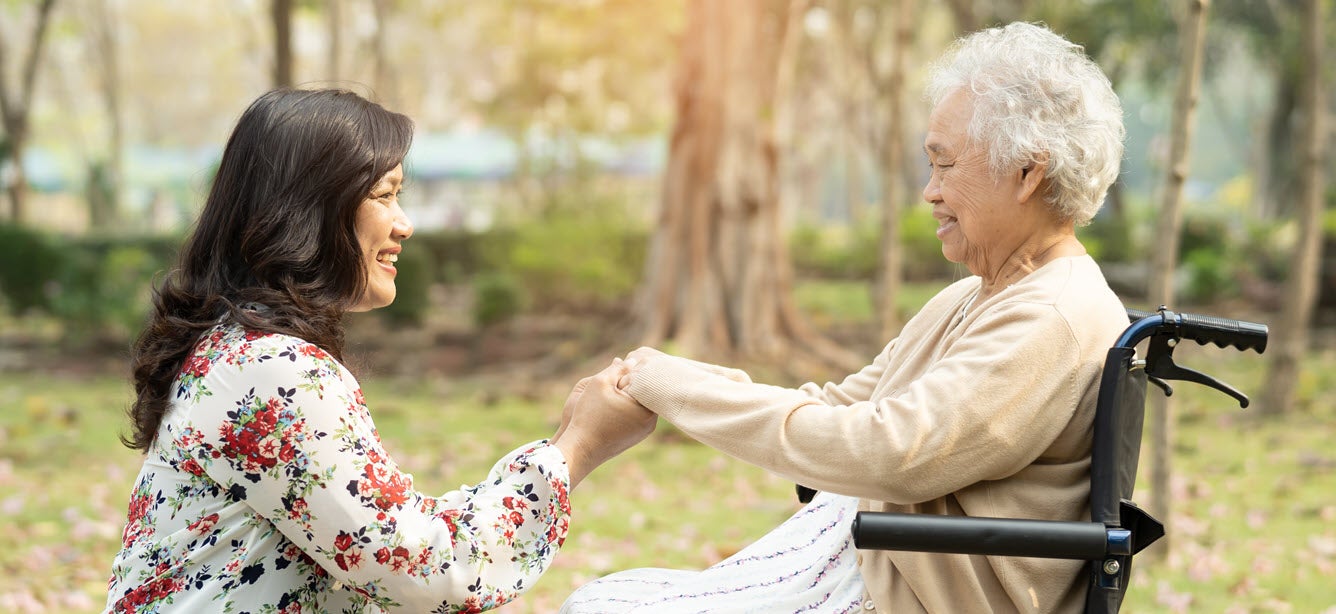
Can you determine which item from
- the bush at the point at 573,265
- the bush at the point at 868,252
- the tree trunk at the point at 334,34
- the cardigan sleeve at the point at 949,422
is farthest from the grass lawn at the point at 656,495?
the tree trunk at the point at 334,34

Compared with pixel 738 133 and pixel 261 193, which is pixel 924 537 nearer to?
pixel 261 193

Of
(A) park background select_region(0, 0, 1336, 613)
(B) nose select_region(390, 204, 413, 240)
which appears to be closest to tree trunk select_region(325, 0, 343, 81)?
(A) park background select_region(0, 0, 1336, 613)

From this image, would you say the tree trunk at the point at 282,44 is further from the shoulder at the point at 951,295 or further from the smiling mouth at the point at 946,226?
the smiling mouth at the point at 946,226

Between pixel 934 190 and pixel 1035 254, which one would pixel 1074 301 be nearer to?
pixel 1035 254

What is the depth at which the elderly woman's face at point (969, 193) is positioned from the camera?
2107mm

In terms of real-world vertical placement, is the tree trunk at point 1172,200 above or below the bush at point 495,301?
above

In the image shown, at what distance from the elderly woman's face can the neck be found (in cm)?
2

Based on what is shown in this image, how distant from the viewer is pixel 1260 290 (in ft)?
44.0

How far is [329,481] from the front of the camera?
1828mm

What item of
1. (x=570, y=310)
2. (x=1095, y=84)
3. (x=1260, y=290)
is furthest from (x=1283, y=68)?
(x=1095, y=84)

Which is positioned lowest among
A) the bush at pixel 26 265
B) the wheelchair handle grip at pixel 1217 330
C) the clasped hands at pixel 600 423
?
the bush at pixel 26 265

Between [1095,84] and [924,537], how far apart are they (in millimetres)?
825

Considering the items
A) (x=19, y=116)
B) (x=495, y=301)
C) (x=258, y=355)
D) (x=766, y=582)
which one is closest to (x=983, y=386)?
(x=766, y=582)

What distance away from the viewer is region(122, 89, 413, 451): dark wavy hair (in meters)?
1.96
